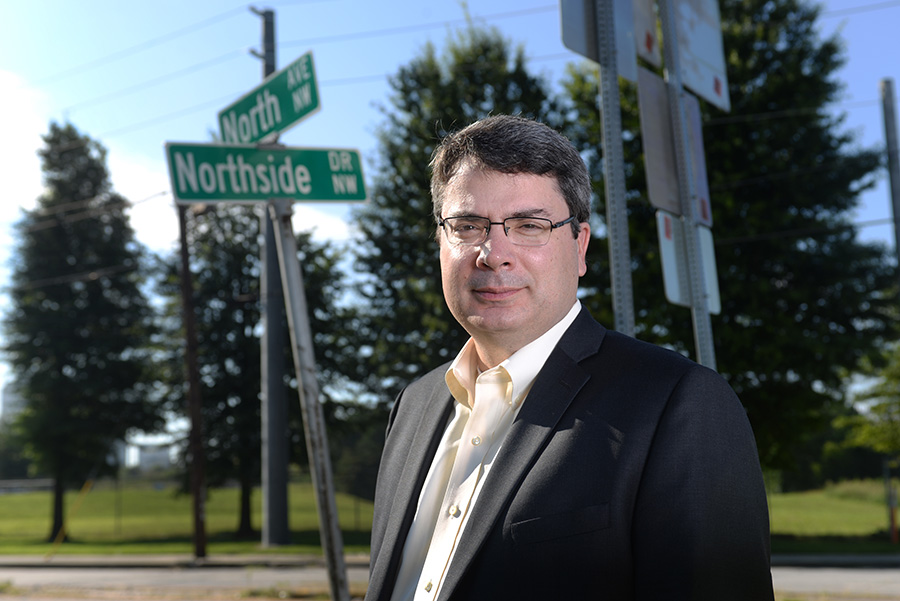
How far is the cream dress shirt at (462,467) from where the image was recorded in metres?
1.74

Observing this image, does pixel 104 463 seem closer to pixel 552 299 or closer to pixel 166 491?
pixel 166 491

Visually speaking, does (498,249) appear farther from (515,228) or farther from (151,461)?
(151,461)

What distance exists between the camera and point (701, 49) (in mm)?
4641

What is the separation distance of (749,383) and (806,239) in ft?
10.1

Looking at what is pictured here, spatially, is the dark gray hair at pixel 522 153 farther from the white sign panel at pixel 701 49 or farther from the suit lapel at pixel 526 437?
the white sign panel at pixel 701 49

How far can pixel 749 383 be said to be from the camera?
53.6 ft

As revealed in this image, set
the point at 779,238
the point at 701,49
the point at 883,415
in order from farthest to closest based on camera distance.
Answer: the point at 883,415, the point at 779,238, the point at 701,49

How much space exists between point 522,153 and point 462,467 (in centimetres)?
68


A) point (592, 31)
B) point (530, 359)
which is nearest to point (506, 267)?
point (530, 359)

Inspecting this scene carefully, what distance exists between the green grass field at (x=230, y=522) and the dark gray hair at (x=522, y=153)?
16.5m

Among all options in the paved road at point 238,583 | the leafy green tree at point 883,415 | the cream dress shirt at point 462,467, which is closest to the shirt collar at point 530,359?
the cream dress shirt at point 462,467

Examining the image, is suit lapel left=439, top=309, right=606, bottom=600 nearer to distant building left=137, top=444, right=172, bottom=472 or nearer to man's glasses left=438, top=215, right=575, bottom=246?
man's glasses left=438, top=215, right=575, bottom=246

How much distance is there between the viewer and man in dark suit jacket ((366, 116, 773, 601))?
1469 mm

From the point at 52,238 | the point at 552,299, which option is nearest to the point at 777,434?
the point at 552,299
